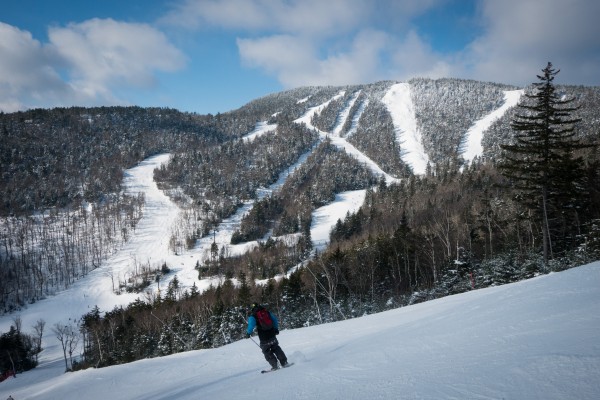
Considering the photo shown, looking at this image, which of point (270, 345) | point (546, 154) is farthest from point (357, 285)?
point (270, 345)

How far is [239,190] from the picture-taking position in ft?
643

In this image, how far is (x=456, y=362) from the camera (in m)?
5.08

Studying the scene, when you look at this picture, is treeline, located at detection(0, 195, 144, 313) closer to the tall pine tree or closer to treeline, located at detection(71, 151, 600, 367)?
treeline, located at detection(71, 151, 600, 367)

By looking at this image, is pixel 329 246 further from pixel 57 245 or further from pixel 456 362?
pixel 57 245

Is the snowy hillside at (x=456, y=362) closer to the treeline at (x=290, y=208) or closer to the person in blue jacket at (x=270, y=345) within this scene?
the person in blue jacket at (x=270, y=345)

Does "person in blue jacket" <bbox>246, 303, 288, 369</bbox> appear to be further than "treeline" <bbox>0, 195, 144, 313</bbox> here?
No

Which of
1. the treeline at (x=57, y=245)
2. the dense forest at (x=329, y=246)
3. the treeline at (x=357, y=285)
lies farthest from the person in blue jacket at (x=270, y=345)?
the treeline at (x=57, y=245)

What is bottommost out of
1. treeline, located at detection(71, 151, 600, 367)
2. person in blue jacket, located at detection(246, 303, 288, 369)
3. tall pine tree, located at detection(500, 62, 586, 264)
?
treeline, located at detection(71, 151, 600, 367)

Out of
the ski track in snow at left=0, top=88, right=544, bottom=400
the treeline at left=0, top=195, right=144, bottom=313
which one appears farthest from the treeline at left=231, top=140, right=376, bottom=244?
the treeline at left=0, top=195, right=144, bottom=313

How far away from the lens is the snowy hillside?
387cm

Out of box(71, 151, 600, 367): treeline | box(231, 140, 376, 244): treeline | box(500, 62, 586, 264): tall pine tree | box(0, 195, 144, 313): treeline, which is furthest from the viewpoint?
box(231, 140, 376, 244): treeline

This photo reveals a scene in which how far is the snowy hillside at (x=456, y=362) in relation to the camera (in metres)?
3.87

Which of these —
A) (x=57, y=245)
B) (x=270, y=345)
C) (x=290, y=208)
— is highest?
(x=290, y=208)

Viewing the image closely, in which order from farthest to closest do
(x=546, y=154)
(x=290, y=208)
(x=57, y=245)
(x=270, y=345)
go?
(x=290, y=208), (x=57, y=245), (x=546, y=154), (x=270, y=345)
